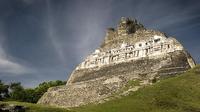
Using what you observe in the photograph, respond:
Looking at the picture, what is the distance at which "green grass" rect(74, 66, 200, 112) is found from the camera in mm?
71562

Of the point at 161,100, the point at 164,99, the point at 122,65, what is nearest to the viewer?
the point at 161,100

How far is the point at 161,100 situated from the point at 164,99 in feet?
2.97

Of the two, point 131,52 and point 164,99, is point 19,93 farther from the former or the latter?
point 164,99

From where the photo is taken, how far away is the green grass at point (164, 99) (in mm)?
71562

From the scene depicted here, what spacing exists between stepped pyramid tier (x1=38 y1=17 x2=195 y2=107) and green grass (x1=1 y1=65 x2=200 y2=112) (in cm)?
752

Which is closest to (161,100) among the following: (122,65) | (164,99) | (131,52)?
(164,99)

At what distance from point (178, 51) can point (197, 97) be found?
27341 millimetres

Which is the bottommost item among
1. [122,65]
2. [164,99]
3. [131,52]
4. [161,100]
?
[161,100]

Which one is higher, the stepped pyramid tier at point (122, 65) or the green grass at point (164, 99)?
the stepped pyramid tier at point (122, 65)

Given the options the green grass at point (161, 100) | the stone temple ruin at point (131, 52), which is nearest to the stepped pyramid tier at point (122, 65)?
the stone temple ruin at point (131, 52)

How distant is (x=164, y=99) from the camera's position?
247 feet

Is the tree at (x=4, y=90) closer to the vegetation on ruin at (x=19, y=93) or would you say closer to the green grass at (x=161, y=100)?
the vegetation on ruin at (x=19, y=93)

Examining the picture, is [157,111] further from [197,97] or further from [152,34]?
[152,34]

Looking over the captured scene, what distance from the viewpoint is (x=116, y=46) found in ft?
405
